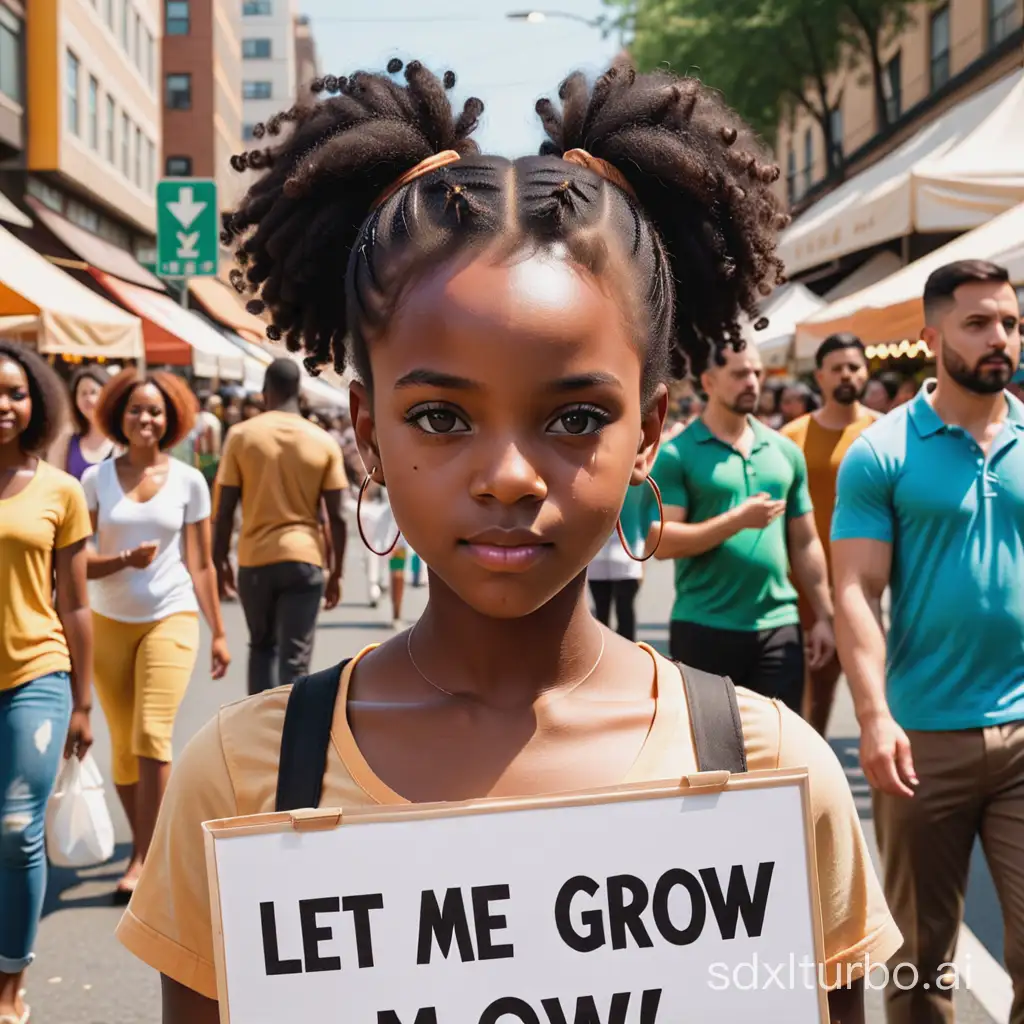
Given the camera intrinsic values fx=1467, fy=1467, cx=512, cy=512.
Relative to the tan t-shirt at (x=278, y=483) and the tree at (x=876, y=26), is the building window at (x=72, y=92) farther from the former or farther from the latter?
the tan t-shirt at (x=278, y=483)

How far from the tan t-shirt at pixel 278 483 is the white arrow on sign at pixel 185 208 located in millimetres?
5027

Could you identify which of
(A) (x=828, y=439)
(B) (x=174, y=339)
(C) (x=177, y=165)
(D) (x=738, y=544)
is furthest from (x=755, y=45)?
(C) (x=177, y=165)

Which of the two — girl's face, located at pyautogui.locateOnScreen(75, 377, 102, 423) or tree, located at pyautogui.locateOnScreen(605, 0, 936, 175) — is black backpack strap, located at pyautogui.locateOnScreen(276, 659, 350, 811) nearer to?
girl's face, located at pyautogui.locateOnScreen(75, 377, 102, 423)

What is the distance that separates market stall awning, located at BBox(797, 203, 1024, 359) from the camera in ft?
25.3

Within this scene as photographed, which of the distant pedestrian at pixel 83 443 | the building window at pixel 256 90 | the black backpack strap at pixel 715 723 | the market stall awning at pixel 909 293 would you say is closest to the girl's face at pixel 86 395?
the distant pedestrian at pixel 83 443

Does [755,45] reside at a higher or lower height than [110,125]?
higher

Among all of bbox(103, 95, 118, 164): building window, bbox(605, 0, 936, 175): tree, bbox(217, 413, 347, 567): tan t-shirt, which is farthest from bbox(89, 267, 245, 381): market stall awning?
bbox(217, 413, 347, 567): tan t-shirt

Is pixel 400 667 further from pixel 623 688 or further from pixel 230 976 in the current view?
pixel 230 976

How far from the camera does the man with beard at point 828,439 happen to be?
691 centimetres

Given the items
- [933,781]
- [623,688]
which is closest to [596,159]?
[623,688]

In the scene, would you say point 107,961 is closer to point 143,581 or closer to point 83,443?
point 143,581

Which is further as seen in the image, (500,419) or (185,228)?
(185,228)

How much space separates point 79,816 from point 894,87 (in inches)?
1222

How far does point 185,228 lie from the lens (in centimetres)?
1209
